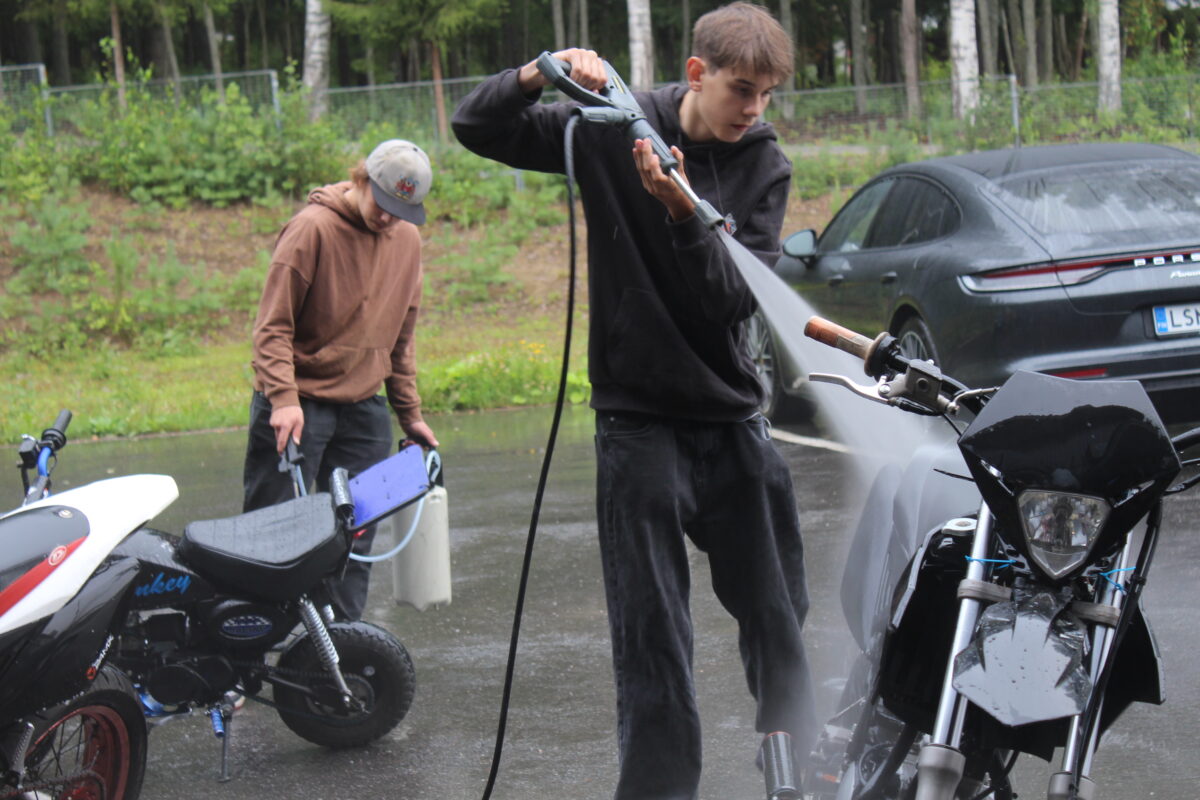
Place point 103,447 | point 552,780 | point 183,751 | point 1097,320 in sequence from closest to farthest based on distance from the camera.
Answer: point 552,780 → point 183,751 → point 1097,320 → point 103,447

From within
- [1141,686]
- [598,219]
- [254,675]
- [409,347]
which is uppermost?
[598,219]

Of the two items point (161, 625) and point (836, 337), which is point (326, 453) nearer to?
point (161, 625)

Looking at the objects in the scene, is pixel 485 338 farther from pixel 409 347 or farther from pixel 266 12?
pixel 266 12

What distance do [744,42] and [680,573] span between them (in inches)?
51.0

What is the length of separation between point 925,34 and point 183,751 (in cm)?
5528

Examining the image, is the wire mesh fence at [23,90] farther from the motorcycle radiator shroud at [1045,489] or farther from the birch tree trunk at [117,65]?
the motorcycle radiator shroud at [1045,489]

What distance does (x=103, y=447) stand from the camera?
10.4 m

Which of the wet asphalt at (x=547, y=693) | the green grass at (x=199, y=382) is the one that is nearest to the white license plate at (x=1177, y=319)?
the wet asphalt at (x=547, y=693)

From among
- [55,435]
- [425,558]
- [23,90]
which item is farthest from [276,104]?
[55,435]

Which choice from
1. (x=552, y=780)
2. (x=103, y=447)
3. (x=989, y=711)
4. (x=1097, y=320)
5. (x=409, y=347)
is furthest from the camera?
(x=103, y=447)

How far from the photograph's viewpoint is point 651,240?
351cm

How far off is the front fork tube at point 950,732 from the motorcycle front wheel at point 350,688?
2501mm

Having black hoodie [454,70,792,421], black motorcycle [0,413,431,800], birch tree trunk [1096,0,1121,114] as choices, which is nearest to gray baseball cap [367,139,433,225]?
black motorcycle [0,413,431,800]

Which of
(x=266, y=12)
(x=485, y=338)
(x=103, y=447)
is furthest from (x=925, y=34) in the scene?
(x=103, y=447)
